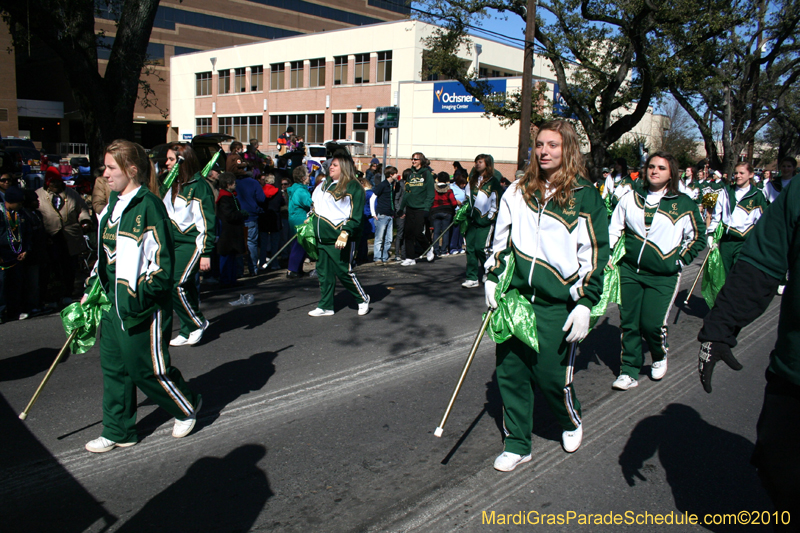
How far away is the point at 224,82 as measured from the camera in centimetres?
5544

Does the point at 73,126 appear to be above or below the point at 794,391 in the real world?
above

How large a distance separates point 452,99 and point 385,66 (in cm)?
Answer: 708

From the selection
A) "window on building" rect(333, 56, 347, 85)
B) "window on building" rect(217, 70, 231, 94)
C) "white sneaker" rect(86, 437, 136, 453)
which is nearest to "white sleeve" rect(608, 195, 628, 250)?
"white sneaker" rect(86, 437, 136, 453)

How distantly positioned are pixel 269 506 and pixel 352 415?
133 cm

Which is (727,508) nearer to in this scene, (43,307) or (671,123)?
(43,307)

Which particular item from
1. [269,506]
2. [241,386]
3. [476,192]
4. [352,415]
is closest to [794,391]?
[269,506]

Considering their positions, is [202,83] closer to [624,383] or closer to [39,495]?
[624,383]

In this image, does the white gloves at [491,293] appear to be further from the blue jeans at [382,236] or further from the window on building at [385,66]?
the window on building at [385,66]

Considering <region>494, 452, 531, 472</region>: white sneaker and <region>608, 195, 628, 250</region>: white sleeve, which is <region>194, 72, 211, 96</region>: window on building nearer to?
<region>608, 195, 628, 250</region>: white sleeve

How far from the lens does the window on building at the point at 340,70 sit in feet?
151

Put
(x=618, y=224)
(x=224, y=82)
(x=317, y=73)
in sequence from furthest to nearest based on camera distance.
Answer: (x=224, y=82)
(x=317, y=73)
(x=618, y=224)

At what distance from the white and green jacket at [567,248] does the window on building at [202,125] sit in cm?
5864

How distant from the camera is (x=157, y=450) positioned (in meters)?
4.00

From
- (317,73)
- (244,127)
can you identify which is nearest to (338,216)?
(317,73)
